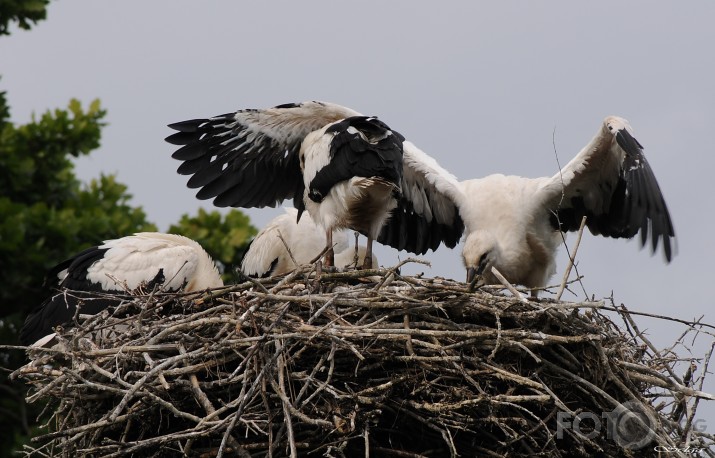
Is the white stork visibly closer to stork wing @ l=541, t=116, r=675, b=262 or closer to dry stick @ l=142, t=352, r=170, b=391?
stork wing @ l=541, t=116, r=675, b=262

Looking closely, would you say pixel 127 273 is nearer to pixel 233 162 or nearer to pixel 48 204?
pixel 233 162

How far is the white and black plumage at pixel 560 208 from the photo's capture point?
8.17m

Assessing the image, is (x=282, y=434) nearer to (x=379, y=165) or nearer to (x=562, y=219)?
(x=379, y=165)

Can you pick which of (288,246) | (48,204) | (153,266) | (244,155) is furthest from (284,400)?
(48,204)

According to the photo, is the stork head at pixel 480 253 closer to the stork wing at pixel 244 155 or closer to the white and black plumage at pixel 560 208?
the white and black plumage at pixel 560 208

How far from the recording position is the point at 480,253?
26.9 feet

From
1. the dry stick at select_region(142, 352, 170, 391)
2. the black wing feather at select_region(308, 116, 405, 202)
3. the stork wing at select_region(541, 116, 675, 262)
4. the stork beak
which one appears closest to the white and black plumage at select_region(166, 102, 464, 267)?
the black wing feather at select_region(308, 116, 405, 202)

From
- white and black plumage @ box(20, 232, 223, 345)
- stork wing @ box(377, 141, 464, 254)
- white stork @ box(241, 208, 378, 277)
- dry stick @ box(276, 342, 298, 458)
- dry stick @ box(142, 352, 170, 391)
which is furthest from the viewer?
white stork @ box(241, 208, 378, 277)

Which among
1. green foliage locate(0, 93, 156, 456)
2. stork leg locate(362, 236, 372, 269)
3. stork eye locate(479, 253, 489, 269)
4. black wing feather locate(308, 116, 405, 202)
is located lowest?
green foliage locate(0, 93, 156, 456)

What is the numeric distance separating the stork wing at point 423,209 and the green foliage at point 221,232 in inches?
149

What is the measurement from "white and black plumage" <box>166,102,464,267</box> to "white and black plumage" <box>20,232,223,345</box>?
1.71ft

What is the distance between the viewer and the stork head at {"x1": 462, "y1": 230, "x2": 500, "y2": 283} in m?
8.16

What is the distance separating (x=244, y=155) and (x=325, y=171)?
1.10 meters

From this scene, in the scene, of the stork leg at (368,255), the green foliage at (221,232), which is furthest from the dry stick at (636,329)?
the green foliage at (221,232)
